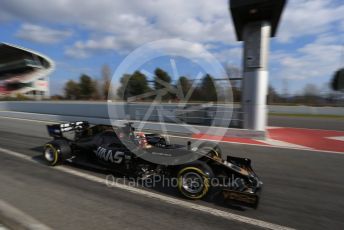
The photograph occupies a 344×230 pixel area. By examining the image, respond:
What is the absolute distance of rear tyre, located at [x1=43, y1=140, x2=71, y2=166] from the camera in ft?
19.4

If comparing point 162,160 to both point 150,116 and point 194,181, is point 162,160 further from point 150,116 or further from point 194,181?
point 150,116

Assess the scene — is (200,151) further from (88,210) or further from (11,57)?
(11,57)

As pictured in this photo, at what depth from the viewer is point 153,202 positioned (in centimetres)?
427


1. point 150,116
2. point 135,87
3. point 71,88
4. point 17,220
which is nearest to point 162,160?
point 17,220

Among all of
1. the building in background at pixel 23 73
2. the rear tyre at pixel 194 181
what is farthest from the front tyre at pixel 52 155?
the building in background at pixel 23 73

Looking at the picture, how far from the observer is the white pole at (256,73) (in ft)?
34.0

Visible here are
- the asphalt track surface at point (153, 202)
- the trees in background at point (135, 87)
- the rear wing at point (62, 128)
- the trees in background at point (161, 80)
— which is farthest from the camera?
the trees in background at point (161, 80)

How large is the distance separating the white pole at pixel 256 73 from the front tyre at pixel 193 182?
6559mm

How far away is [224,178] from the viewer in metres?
4.48

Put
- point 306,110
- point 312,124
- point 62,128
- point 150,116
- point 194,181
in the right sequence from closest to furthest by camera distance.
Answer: point 194,181 < point 62,128 < point 150,116 < point 312,124 < point 306,110

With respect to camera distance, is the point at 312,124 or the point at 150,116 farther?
the point at 312,124

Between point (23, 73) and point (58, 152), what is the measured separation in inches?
2876

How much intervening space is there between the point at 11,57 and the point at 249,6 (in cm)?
7043

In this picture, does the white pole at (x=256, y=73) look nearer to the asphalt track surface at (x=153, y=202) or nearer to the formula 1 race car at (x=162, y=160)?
the asphalt track surface at (x=153, y=202)
